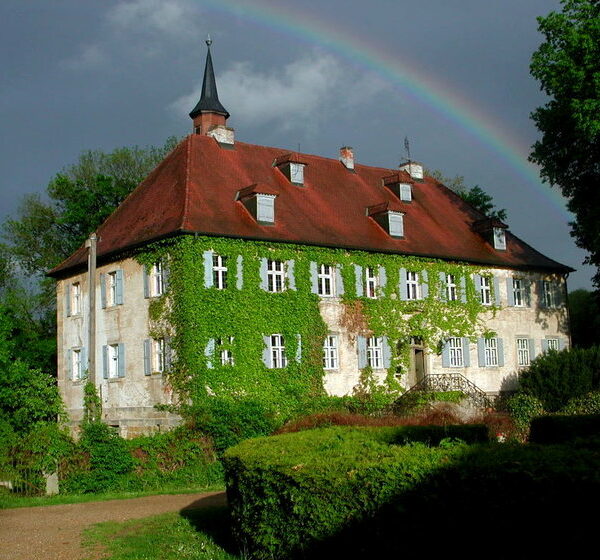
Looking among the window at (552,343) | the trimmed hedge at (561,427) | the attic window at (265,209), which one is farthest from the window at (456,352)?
the trimmed hedge at (561,427)

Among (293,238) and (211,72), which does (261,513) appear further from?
(211,72)

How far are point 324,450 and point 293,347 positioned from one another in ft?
66.3

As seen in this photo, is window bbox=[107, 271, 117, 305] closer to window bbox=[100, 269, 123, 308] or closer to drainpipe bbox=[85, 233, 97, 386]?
window bbox=[100, 269, 123, 308]

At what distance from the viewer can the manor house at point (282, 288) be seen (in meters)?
28.7

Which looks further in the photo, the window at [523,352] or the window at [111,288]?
the window at [523,352]

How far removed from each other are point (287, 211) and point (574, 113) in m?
11.0

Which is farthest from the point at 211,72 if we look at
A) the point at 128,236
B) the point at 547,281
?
the point at 547,281

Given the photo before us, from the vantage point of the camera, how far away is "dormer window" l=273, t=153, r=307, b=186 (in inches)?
1373

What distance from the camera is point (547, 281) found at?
128ft

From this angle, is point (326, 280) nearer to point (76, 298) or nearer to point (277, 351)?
point (277, 351)

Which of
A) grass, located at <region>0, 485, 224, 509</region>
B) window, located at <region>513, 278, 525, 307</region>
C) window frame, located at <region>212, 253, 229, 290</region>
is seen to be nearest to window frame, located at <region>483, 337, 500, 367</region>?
window, located at <region>513, 278, 525, 307</region>

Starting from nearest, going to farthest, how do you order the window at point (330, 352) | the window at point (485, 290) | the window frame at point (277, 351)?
the window frame at point (277, 351) < the window at point (330, 352) < the window at point (485, 290)

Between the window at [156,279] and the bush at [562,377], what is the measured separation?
14600mm

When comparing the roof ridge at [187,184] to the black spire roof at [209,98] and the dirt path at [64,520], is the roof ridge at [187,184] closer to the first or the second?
the black spire roof at [209,98]
